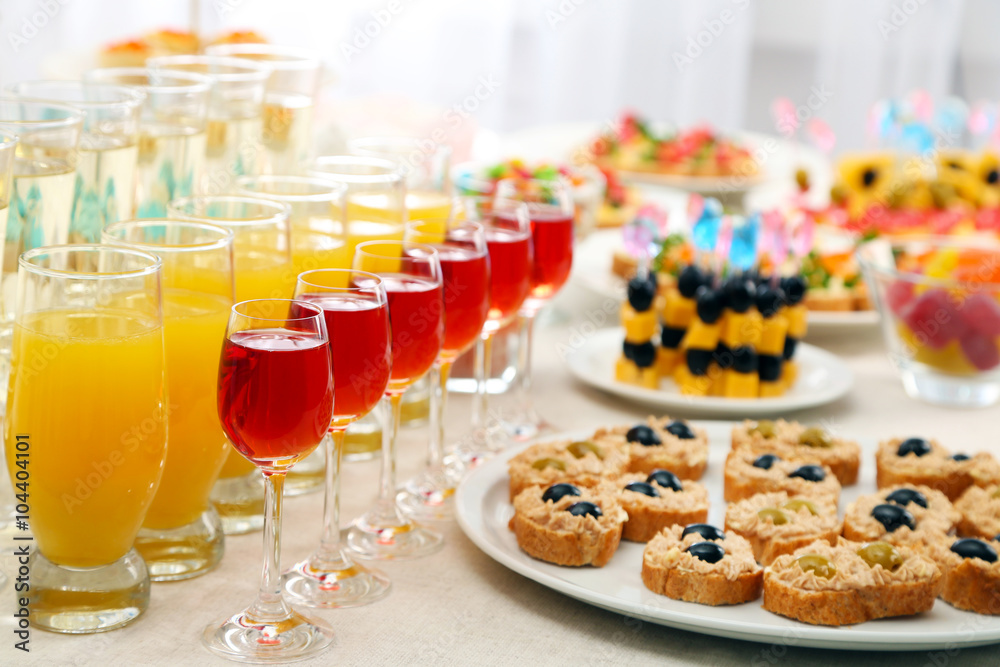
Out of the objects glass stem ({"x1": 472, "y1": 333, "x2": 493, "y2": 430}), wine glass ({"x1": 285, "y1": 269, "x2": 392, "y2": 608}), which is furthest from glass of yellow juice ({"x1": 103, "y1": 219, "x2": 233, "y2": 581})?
glass stem ({"x1": 472, "y1": 333, "x2": 493, "y2": 430})

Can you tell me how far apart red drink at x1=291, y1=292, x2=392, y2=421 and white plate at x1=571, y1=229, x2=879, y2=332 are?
860mm

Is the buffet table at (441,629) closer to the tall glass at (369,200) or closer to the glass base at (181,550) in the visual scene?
the glass base at (181,550)

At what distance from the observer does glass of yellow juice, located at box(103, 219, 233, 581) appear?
1.16 m

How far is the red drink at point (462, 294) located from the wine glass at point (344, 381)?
197 millimetres

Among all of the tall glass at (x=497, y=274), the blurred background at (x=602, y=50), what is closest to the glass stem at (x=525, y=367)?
the tall glass at (x=497, y=274)

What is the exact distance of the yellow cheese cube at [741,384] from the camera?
71.0 inches

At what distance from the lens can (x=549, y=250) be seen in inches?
63.6

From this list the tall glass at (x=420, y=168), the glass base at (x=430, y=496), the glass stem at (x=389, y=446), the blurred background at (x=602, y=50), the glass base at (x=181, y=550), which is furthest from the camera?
the blurred background at (x=602, y=50)

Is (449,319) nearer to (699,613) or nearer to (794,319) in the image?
(699,613)

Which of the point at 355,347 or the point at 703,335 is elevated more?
the point at 355,347

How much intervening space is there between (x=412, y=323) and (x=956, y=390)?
3.59 ft

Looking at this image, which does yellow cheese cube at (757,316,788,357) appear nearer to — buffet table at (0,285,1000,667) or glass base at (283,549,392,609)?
buffet table at (0,285,1000,667)

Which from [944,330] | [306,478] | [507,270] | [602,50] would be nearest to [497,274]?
[507,270]

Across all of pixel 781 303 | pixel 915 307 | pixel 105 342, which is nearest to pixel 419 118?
pixel 781 303
